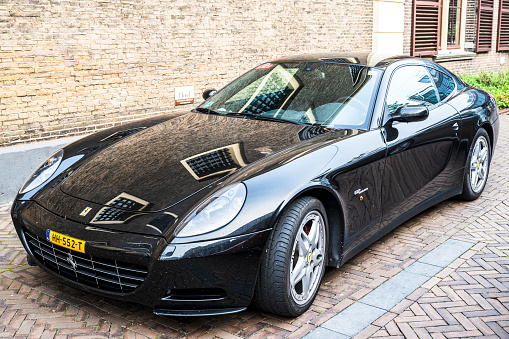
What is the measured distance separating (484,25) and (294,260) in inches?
592

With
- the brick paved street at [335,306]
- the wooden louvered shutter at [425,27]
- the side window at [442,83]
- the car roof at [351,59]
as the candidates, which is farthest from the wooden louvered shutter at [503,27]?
the brick paved street at [335,306]

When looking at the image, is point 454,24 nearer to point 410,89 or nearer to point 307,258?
point 410,89

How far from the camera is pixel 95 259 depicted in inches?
115

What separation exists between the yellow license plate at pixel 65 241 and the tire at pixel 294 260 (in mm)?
981

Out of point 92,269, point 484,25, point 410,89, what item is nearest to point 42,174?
point 92,269

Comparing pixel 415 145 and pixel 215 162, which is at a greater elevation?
pixel 215 162

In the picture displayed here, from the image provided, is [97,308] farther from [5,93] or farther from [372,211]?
[5,93]

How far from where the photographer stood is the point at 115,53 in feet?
23.3

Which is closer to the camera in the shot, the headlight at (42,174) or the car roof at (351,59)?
the headlight at (42,174)

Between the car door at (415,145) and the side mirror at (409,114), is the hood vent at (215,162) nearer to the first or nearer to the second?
the car door at (415,145)

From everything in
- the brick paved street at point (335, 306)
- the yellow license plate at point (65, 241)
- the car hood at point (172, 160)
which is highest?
the car hood at point (172, 160)

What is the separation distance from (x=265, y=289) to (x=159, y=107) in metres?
5.30

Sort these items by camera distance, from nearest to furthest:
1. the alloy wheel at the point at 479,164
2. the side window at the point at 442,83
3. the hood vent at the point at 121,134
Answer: the hood vent at the point at 121,134 → the side window at the point at 442,83 → the alloy wheel at the point at 479,164

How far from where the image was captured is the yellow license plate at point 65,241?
2924 millimetres
